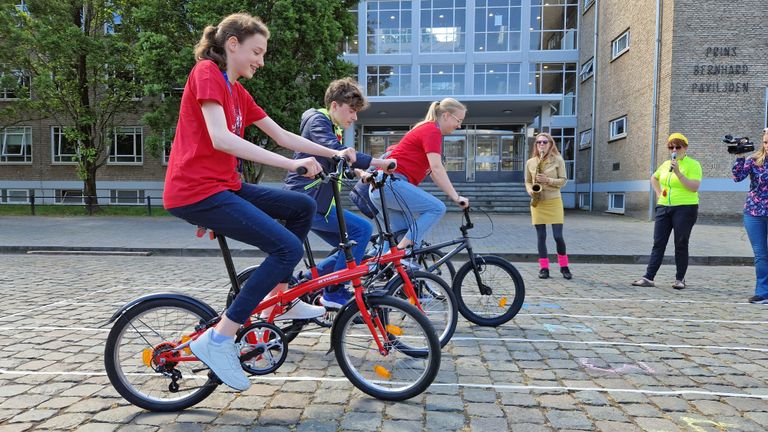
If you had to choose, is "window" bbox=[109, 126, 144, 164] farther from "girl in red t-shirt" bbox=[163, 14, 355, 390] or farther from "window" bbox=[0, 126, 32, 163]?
"girl in red t-shirt" bbox=[163, 14, 355, 390]

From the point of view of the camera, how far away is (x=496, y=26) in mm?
29422

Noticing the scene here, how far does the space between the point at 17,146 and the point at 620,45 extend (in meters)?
31.9

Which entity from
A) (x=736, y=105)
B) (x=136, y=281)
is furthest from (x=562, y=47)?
(x=136, y=281)

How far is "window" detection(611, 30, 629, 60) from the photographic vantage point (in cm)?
2189

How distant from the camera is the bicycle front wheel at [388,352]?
285 centimetres

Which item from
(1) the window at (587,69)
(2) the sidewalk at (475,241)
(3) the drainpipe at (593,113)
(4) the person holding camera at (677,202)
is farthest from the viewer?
(1) the window at (587,69)

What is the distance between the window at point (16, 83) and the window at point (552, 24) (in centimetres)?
2478

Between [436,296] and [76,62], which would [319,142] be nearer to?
[436,296]

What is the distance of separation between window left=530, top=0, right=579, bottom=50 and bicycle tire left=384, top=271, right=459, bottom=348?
2860cm

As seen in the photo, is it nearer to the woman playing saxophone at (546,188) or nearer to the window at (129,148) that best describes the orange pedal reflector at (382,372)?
the woman playing saxophone at (546,188)

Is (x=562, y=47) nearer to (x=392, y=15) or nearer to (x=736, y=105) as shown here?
(x=392, y=15)

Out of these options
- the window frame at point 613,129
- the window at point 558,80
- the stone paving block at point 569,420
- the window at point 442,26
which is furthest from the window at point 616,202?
the stone paving block at point 569,420

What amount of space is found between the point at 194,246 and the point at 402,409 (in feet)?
28.4

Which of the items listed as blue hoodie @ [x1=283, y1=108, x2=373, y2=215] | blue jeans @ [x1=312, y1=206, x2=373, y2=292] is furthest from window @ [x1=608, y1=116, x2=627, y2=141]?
blue hoodie @ [x1=283, y1=108, x2=373, y2=215]
